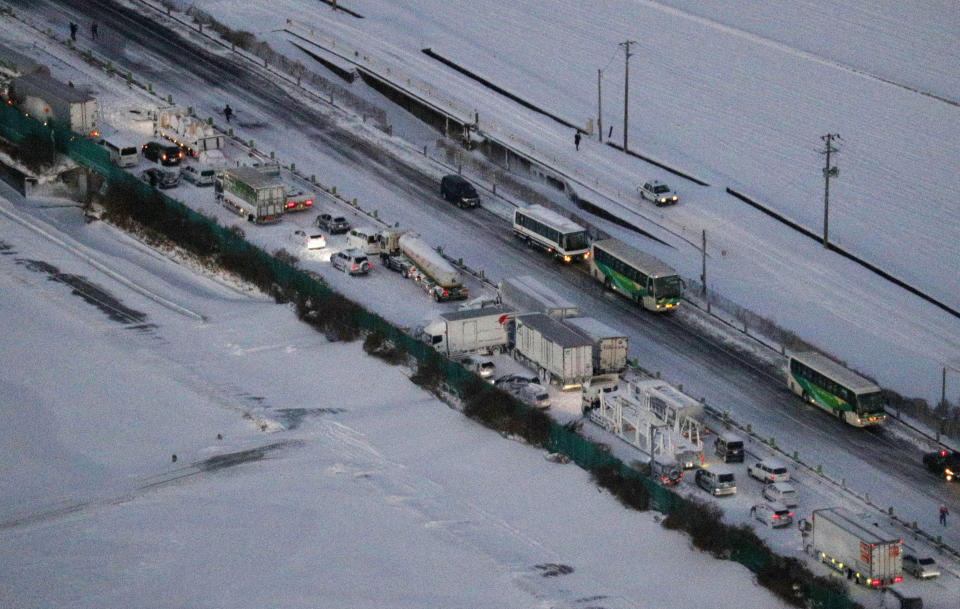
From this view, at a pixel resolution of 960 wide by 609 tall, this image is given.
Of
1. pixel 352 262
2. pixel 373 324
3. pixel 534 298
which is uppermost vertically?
pixel 534 298

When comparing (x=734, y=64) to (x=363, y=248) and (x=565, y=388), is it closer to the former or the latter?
(x=363, y=248)

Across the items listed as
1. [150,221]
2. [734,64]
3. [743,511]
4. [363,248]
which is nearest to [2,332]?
[150,221]

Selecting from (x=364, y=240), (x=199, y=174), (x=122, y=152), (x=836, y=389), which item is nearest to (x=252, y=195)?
(x=199, y=174)

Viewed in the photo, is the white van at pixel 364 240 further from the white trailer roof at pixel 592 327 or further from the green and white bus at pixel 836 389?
the green and white bus at pixel 836 389

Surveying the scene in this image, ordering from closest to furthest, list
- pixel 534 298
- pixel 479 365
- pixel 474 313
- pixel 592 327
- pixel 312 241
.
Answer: pixel 479 365 < pixel 592 327 < pixel 474 313 < pixel 534 298 < pixel 312 241

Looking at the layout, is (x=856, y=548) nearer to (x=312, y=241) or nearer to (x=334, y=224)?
(x=312, y=241)

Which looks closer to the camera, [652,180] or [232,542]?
[232,542]

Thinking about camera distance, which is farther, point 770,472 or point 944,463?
point 944,463

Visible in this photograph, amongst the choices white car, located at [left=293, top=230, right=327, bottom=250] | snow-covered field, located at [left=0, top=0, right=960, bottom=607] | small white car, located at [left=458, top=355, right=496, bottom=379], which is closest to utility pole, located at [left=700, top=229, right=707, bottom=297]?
snow-covered field, located at [left=0, top=0, right=960, bottom=607]
